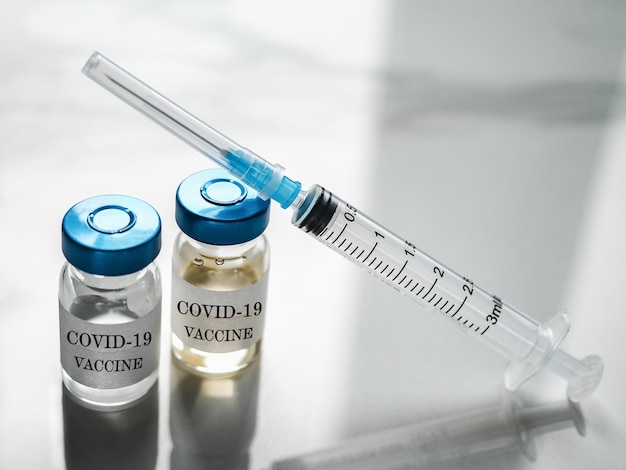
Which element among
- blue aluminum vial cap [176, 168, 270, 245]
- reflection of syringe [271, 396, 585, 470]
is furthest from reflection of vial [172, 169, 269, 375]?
reflection of syringe [271, 396, 585, 470]

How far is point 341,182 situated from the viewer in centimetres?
133

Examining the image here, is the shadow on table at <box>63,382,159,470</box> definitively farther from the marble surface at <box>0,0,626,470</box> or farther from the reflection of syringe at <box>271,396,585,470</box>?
the reflection of syringe at <box>271,396,585,470</box>

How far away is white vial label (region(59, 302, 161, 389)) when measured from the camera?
0.88 meters

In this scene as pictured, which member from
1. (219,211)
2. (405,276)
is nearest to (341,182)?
(405,276)

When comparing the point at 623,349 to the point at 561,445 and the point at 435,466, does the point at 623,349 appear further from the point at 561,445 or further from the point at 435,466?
the point at 435,466

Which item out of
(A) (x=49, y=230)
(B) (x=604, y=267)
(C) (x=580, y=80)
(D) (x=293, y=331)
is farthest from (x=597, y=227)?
(A) (x=49, y=230)

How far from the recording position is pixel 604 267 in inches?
→ 49.3

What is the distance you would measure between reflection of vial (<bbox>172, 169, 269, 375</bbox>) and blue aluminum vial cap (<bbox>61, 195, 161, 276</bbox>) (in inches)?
1.8

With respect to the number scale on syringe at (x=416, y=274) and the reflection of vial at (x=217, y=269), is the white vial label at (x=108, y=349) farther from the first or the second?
the number scale on syringe at (x=416, y=274)

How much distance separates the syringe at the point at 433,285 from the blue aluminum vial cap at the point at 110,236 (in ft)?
0.35

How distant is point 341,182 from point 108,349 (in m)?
0.53

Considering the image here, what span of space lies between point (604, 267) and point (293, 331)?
0.45m

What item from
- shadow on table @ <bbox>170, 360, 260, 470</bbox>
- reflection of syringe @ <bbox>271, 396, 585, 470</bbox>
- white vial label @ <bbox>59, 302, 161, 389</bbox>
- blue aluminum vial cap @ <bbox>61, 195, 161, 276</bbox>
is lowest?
shadow on table @ <bbox>170, 360, 260, 470</bbox>

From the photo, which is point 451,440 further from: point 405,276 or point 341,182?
point 341,182
